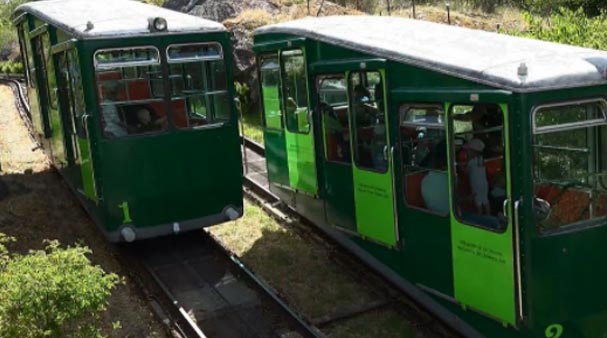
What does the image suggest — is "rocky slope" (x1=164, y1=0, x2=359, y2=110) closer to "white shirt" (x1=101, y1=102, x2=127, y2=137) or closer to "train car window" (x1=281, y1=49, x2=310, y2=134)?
"train car window" (x1=281, y1=49, x2=310, y2=134)

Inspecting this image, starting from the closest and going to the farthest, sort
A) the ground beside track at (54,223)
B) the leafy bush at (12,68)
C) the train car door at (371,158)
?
the train car door at (371,158) → the ground beside track at (54,223) → the leafy bush at (12,68)

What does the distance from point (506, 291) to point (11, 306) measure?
13.7 feet

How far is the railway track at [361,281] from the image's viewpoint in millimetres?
7570

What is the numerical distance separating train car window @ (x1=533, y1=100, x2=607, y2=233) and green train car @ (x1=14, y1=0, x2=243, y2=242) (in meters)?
4.54

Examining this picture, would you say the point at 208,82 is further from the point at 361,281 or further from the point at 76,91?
the point at 361,281

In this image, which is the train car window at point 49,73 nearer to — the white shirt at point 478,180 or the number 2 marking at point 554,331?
the white shirt at point 478,180

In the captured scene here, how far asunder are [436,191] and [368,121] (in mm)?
1519

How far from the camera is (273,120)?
10891 mm

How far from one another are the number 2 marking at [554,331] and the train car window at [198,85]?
16.5ft

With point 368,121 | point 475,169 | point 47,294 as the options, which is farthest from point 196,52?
point 47,294

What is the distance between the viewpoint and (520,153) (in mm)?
5895

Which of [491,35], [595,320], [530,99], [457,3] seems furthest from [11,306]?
[457,3]

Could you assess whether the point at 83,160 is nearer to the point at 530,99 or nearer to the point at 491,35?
the point at 491,35

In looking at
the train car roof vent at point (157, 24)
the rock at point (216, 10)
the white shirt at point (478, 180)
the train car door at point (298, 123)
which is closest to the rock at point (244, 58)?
the rock at point (216, 10)
